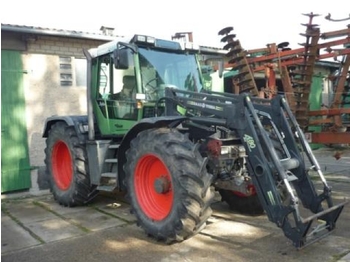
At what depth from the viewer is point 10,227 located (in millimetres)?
5254

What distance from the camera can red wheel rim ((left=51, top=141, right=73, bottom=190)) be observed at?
6590 millimetres

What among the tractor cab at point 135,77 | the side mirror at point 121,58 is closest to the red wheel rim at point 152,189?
the tractor cab at point 135,77

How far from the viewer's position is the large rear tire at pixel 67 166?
19.5 ft

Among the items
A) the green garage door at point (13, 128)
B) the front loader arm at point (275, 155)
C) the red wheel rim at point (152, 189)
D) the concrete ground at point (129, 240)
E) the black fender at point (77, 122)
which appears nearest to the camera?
the front loader arm at point (275, 155)

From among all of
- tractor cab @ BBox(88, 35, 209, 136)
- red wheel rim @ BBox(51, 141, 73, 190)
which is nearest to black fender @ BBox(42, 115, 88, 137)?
tractor cab @ BBox(88, 35, 209, 136)

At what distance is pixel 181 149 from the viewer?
13.3ft

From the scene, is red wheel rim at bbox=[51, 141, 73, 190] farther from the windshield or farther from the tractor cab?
the windshield

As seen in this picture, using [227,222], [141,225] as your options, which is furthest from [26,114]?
[227,222]

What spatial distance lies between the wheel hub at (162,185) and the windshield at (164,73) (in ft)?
4.33

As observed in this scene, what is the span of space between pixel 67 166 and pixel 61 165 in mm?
146

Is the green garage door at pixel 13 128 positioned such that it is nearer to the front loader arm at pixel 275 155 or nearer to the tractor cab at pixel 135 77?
the tractor cab at pixel 135 77

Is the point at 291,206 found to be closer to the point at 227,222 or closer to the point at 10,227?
the point at 227,222

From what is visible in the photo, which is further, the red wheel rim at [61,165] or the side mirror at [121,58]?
the red wheel rim at [61,165]

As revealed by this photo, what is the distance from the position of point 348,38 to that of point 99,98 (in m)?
4.15
